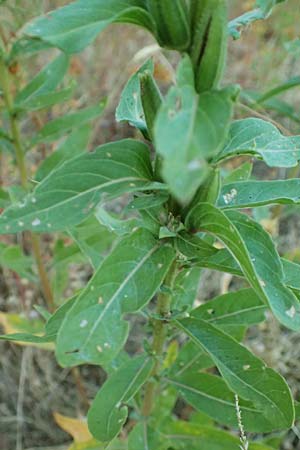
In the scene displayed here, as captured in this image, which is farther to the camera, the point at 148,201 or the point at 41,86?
the point at 41,86

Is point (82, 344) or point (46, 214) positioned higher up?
point (46, 214)

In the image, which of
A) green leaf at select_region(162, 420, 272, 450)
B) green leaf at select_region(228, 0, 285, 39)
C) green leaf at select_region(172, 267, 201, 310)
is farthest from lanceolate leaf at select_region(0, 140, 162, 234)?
green leaf at select_region(162, 420, 272, 450)

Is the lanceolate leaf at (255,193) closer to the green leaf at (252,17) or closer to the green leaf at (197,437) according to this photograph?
the green leaf at (252,17)

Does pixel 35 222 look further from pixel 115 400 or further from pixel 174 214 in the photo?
pixel 115 400

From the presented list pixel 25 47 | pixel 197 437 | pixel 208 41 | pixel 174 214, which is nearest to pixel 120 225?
pixel 174 214

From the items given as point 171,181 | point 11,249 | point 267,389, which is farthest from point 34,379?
point 171,181

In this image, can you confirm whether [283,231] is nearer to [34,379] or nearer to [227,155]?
[34,379]
